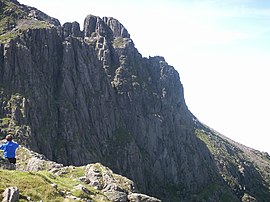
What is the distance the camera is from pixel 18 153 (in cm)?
8881

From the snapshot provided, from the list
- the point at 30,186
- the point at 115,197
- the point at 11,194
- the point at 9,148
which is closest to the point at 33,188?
the point at 30,186

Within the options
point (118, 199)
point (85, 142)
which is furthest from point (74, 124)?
point (118, 199)

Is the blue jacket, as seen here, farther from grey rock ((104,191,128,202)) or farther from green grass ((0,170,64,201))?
grey rock ((104,191,128,202))

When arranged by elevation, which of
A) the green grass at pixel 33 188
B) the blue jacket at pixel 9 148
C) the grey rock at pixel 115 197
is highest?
the blue jacket at pixel 9 148

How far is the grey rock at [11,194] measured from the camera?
26389 millimetres

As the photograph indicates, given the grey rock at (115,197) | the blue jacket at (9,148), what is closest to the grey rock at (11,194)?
A: the blue jacket at (9,148)

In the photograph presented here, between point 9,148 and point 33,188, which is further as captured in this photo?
point 9,148

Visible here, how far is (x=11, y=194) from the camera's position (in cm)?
2662

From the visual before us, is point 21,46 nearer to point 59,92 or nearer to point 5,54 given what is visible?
point 5,54

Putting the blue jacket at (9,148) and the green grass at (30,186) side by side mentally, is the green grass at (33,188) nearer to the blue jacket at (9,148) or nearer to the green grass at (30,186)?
the green grass at (30,186)

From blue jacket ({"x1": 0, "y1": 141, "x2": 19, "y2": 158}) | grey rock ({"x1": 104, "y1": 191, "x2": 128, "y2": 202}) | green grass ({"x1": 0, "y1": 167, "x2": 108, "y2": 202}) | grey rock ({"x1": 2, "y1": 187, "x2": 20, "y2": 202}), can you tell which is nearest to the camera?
grey rock ({"x1": 2, "y1": 187, "x2": 20, "y2": 202})

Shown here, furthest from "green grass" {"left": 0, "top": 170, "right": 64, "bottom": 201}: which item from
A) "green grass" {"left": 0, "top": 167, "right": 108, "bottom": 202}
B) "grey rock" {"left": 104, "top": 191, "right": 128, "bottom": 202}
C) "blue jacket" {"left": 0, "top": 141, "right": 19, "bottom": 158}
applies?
"grey rock" {"left": 104, "top": 191, "right": 128, "bottom": 202}

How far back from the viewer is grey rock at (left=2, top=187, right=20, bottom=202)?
1039 inches

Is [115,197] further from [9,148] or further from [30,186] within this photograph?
[30,186]
